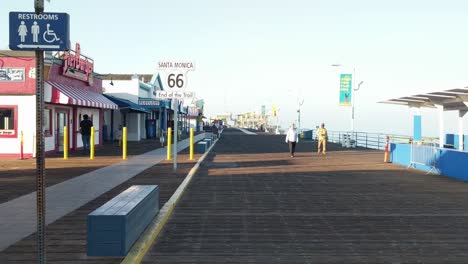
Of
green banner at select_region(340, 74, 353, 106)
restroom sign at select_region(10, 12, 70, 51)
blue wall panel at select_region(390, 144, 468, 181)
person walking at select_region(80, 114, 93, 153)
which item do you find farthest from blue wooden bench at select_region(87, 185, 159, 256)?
green banner at select_region(340, 74, 353, 106)

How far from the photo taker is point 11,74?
21641mm

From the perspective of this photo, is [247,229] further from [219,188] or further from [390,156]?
[390,156]

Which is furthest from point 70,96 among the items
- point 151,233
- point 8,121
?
point 151,233

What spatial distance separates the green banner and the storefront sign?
24.7 metres

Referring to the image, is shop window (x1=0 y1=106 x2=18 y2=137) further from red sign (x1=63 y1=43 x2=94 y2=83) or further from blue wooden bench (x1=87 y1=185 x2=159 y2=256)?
blue wooden bench (x1=87 y1=185 x2=159 y2=256)

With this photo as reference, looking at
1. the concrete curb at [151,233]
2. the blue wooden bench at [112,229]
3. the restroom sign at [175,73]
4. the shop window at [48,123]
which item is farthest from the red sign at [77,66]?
the blue wooden bench at [112,229]

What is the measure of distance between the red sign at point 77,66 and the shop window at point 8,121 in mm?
3598

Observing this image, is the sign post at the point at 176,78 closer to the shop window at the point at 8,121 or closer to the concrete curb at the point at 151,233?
the concrete curb at the point at 151,233

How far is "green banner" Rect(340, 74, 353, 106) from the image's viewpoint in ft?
128

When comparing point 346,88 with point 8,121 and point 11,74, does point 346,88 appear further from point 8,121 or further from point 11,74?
point 8,121

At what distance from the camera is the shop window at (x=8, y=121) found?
71.8 feet

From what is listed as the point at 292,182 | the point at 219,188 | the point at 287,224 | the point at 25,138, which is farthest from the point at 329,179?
the point at 25,138

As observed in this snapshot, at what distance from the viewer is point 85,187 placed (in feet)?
41.1

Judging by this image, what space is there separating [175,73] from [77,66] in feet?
41.5
